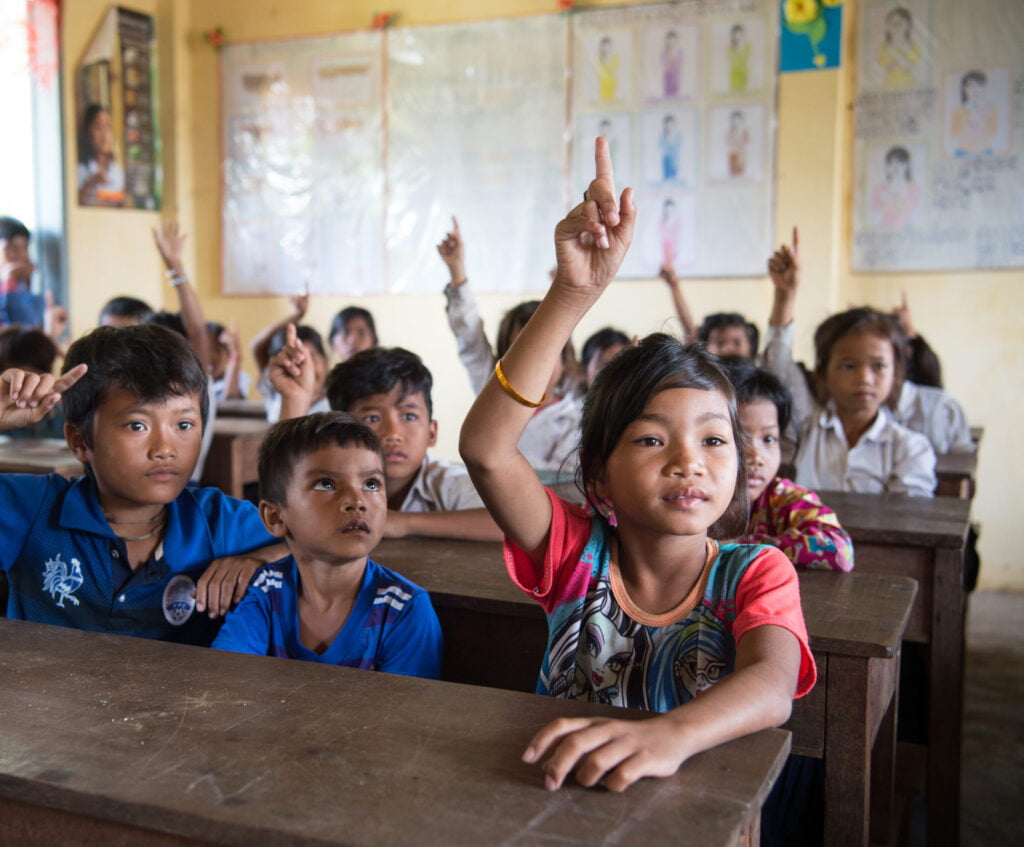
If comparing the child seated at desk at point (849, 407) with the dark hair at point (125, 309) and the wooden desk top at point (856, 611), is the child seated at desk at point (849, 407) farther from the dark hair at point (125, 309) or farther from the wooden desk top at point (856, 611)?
the dark hair at point (125, 309)

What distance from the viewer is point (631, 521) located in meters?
1.22

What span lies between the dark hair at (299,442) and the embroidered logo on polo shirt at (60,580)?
326mm

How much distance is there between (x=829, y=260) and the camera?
184 inches

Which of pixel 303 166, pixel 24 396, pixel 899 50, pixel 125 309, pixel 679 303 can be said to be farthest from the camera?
pixel 303 166

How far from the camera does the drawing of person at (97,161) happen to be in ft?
17.5

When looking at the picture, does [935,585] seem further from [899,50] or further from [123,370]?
[899,50]

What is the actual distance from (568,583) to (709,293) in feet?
12.6

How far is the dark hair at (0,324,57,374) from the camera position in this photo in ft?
11.2

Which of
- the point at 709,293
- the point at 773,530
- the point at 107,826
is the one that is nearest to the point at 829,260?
the point at 709,293

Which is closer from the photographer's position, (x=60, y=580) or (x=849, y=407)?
(x=60, y=580)

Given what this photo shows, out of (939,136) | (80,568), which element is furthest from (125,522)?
(939,136)

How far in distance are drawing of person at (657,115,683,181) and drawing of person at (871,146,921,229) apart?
94cm

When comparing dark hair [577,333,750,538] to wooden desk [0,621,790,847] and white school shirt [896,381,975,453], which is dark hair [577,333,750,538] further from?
white school shirt [896,381,975,453]

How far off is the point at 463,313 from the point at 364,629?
2.00m
